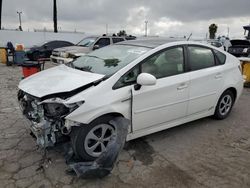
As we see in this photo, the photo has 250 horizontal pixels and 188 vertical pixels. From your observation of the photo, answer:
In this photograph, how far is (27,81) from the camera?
11.3 feet

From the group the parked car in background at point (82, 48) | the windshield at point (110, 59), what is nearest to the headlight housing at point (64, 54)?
the parked car in background at point (82, 48)

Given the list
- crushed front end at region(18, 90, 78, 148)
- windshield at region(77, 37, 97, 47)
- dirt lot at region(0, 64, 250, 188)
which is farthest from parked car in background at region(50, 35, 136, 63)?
crushed front end at region(18, 90, 78, 148)

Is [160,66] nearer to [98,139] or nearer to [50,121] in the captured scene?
[98,139]

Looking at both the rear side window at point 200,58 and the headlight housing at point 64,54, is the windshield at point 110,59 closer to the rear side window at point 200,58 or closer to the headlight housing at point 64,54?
the rear side window at point 200,58

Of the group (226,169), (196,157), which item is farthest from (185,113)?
(226,169)

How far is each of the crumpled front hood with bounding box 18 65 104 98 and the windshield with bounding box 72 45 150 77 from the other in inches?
7.8

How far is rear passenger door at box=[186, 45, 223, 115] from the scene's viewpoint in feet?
12.8

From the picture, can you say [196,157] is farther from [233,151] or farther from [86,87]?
[86,87]

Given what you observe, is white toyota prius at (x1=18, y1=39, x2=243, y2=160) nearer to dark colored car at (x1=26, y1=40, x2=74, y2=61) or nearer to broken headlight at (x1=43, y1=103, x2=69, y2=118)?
broken headlight at (x1=43, y1=103, x2=69, y2=118)

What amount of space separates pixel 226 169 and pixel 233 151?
593 millimetres

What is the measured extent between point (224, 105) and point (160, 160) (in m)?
2.16

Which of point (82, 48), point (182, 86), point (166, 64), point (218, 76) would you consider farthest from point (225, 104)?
point (82, 48)

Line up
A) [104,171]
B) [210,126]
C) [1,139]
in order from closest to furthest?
[104,171] → [1,139] → [210,126]

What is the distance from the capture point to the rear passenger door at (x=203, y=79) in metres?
3.90
